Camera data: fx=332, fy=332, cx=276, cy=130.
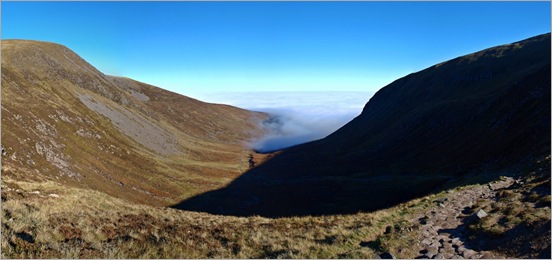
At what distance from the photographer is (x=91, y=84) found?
118688 mm

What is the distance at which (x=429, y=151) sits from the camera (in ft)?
225

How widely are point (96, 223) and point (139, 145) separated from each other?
2877 inches

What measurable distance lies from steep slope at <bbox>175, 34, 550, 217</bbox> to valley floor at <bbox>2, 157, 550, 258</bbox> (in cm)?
1428

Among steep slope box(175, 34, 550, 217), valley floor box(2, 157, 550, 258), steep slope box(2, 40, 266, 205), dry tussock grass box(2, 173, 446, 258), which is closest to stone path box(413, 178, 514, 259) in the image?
valley floor box(2, 157, 550, 258)

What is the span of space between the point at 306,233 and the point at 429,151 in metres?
57.3

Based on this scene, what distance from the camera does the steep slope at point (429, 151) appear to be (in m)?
46.3

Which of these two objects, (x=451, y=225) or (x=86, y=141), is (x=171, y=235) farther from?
(x=86, y=141)

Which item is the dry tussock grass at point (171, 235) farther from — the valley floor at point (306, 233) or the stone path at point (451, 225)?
the stone path at point (451, 225)

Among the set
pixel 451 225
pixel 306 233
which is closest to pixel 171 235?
pixel 306 233

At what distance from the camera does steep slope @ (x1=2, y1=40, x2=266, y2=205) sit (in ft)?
164

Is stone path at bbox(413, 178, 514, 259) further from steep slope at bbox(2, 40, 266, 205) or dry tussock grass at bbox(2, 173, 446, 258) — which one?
steep slope at bbox(2, 40, 266, 205)

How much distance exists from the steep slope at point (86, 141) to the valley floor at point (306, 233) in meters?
22.7

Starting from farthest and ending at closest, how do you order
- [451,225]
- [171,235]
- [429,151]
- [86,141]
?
[429,151]
[86,141]
[451,225]
[171,235]

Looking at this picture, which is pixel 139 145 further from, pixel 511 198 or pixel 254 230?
pixel 511 198
